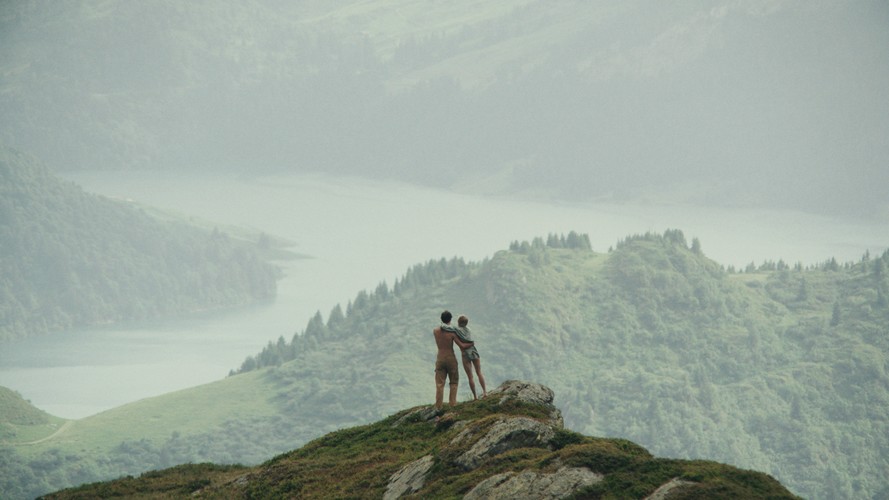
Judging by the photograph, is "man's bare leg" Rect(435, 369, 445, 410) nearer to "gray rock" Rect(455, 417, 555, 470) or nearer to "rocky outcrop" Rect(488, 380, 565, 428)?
"rocky outcrop" Rect(488, 380, 565, 428)

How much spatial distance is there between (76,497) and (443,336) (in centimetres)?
3650

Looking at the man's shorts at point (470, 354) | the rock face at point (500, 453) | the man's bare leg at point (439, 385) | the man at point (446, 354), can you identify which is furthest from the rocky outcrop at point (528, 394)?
the man's shorts at point (470, 354)

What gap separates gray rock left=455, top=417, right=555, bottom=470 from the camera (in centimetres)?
8188

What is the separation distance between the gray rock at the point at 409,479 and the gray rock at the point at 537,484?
7.18 meters

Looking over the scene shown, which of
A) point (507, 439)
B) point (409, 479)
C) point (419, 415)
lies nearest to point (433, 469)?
point (409, 479)

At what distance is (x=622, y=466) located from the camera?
246 ft

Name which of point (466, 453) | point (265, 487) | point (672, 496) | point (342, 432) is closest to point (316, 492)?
point (265, 487)

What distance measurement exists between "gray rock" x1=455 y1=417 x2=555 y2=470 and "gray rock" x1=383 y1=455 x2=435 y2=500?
2540 mm

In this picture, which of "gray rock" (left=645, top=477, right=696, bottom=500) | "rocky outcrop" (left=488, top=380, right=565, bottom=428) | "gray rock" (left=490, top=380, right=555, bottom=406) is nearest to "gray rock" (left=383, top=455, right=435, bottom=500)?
"rocky outcrop" (left=488, top=380, right=565, bottom=428)

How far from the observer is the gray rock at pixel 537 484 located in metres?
73.1

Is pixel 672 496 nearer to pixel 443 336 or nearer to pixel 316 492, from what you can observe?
pixel 443 336

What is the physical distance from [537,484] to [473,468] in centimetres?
791

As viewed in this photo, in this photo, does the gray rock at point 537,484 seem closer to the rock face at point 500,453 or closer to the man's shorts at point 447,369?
the rock face at point 500,453

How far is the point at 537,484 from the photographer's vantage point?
74000 mm
